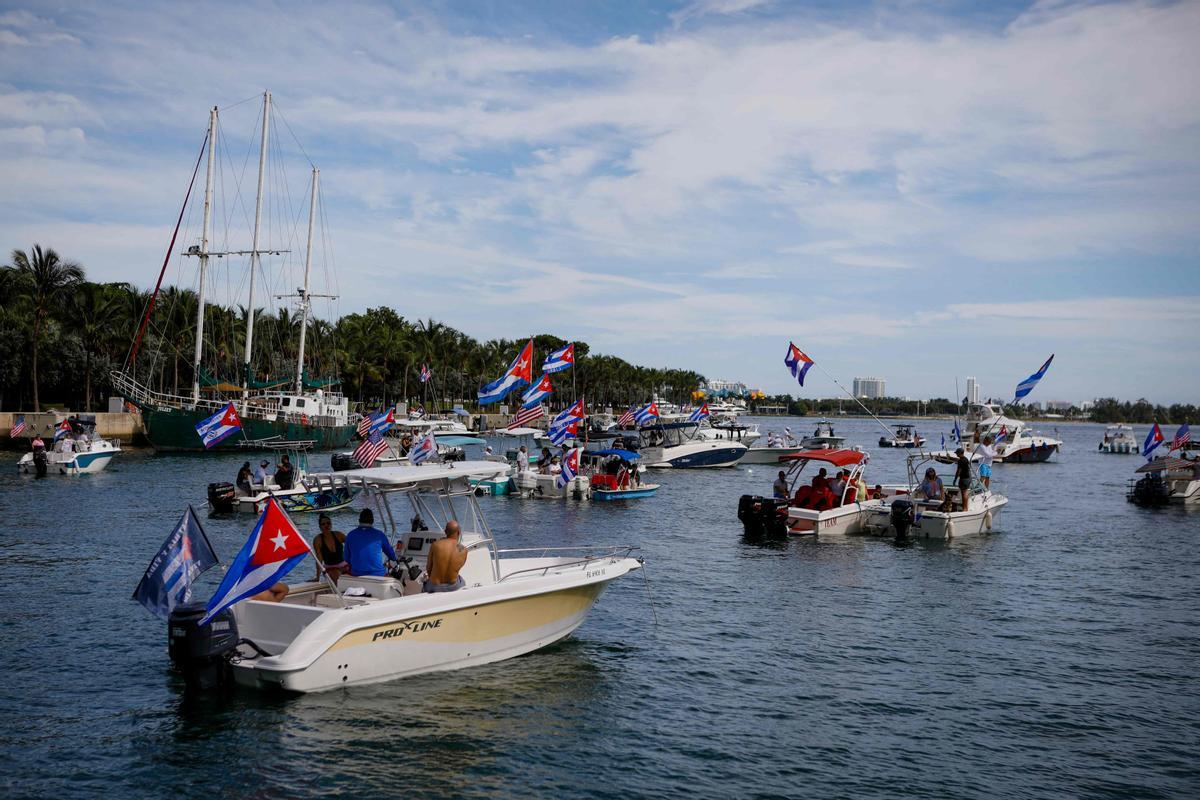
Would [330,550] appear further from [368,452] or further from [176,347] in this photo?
[176,347]

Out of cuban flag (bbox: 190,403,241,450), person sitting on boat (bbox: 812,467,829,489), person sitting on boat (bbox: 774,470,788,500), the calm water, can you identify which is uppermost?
cuban flag (bbox: 190,403,241,450)

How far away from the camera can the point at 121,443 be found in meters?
70.6

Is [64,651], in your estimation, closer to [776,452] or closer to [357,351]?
[776,452]

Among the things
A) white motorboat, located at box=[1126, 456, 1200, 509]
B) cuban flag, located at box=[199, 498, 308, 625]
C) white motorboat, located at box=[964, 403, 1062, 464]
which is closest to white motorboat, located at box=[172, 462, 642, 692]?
cuban flag, located at box=[199, 498, 308, 625]

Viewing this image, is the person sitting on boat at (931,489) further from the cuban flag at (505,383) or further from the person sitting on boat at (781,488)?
the cuban flag at (505,383)

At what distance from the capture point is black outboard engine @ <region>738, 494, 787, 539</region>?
31391 mm

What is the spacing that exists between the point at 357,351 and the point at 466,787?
113979 mm

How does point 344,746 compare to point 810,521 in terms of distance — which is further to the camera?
point 810,521

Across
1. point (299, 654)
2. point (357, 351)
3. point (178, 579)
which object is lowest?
point (299, 654)

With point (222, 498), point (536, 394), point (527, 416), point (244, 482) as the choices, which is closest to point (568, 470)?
point (536, 394)

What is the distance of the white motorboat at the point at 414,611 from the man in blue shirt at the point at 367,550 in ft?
0.77

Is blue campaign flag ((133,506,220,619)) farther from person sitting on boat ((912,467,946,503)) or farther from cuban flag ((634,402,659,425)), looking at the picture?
cuban flag ((634,402,659,425))

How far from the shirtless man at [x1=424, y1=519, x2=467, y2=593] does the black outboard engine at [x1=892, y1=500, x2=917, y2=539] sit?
20002 millimetres

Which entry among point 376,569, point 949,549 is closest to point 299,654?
point 376,569
